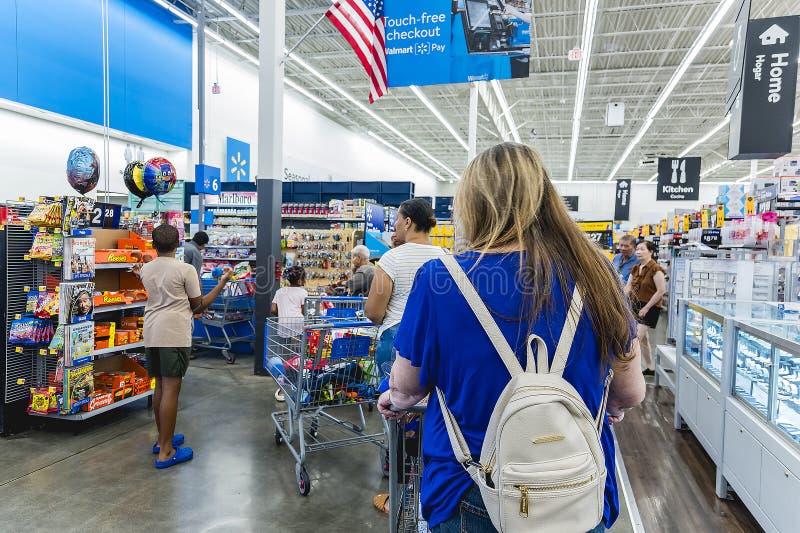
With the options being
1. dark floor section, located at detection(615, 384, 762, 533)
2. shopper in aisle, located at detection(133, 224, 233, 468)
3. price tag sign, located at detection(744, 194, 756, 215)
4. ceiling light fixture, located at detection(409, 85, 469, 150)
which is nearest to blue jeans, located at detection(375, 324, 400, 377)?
shopper in aisle, located at detection(133, 224, 233, 468)

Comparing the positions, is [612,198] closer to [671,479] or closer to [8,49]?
[8,49]

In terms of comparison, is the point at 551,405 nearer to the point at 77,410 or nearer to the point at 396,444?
the point at 396,444

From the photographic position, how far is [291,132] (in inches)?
688

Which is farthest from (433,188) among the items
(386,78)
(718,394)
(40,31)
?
(718,394)

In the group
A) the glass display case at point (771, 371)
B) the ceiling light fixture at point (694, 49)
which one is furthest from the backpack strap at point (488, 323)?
the ceiling light fixture at point (694, 49)

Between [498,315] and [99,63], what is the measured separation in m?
12.1

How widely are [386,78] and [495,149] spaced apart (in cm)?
468

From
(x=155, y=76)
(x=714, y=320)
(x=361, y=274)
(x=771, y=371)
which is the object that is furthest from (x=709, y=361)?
(x=155, y=76)

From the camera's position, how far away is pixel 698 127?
20969 mm

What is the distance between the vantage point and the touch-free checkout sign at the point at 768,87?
6.04 metres

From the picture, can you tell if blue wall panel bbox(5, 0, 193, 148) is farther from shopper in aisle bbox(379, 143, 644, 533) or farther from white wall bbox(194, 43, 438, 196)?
shopper in aisle bbox(379, 143, 644, 533)

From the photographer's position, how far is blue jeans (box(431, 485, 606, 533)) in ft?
3.68

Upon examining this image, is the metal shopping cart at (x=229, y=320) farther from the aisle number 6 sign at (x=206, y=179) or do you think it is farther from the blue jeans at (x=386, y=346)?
the blue jeans at (x=386, y=346)

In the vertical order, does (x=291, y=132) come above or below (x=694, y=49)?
below
